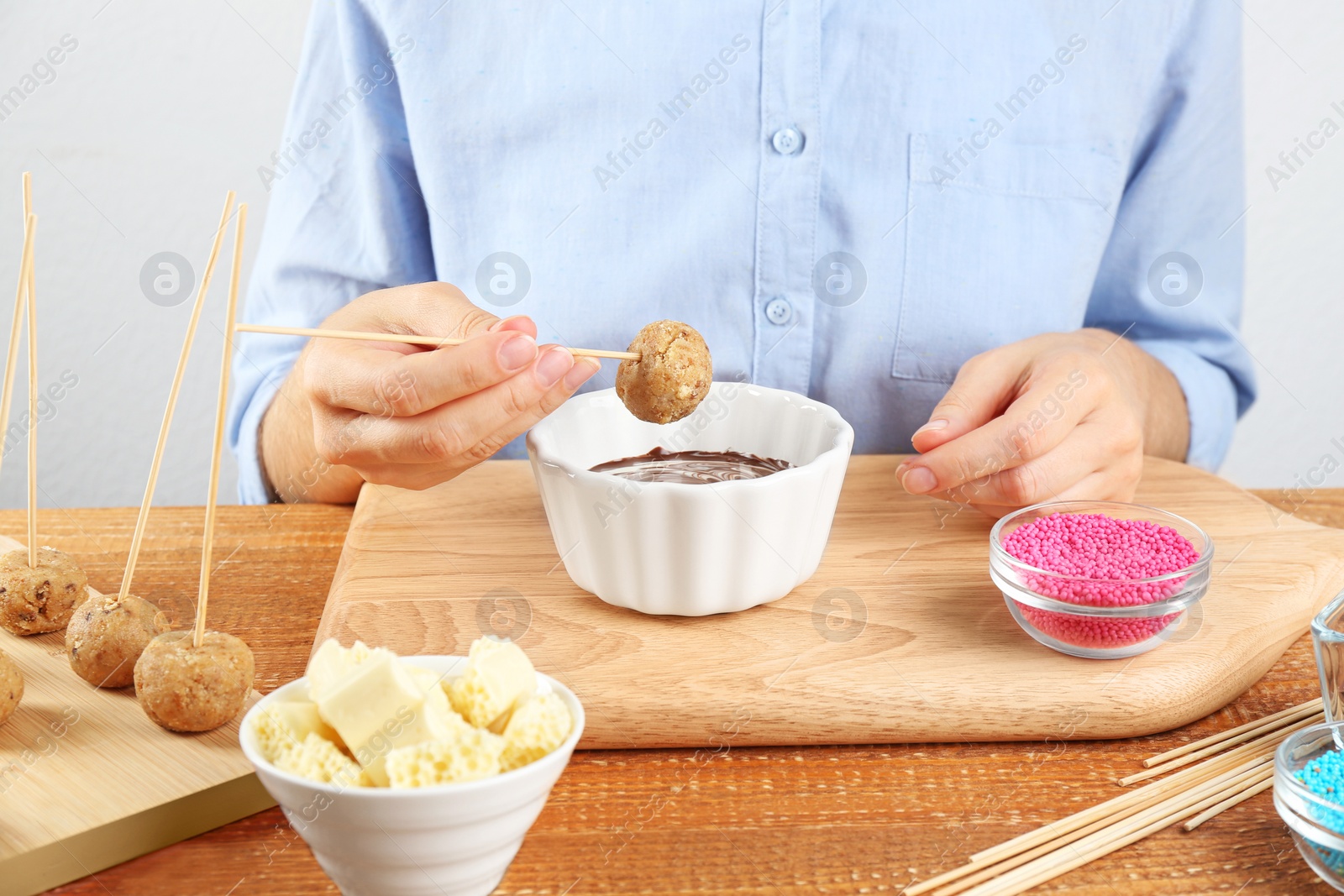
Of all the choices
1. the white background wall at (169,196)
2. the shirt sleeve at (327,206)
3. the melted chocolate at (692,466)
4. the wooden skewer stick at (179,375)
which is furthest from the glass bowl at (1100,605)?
the white background wall at (169,196)

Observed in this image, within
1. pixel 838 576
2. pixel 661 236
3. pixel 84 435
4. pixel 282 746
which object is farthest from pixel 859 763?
pixel 84 435

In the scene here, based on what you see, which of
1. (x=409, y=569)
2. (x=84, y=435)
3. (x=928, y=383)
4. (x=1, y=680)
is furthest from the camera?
(x=84, y=435)

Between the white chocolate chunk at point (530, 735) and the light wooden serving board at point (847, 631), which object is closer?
the white chocolate chunk at point (530, 735)

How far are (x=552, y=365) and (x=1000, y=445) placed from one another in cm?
63

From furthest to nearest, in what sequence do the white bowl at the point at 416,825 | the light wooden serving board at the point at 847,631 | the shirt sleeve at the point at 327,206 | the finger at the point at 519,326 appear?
the shirt sleeve at the point at 327,206, the finger at the point at 519,326, the light wooden serving board at the point at 847,631, the white bowl at the point at 416,825

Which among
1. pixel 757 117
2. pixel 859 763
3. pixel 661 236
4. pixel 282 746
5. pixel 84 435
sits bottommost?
pixel 84 435

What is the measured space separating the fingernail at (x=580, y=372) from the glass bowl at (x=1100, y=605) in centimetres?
52

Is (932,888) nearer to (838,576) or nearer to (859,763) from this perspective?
(859,763)

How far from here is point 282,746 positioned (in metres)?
0.77

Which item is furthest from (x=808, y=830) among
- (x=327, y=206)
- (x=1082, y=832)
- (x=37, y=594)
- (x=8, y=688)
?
(x=327, y=206)

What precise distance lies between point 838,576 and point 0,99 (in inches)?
98.7

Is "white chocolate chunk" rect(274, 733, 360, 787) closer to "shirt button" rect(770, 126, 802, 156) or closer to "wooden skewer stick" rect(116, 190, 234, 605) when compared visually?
"wooden skewer stick" rect(116, 190, 234, 605)

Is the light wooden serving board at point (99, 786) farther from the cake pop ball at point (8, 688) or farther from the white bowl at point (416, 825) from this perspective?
the white bowl at point (416, 825)

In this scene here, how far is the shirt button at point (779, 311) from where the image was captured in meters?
1.69
